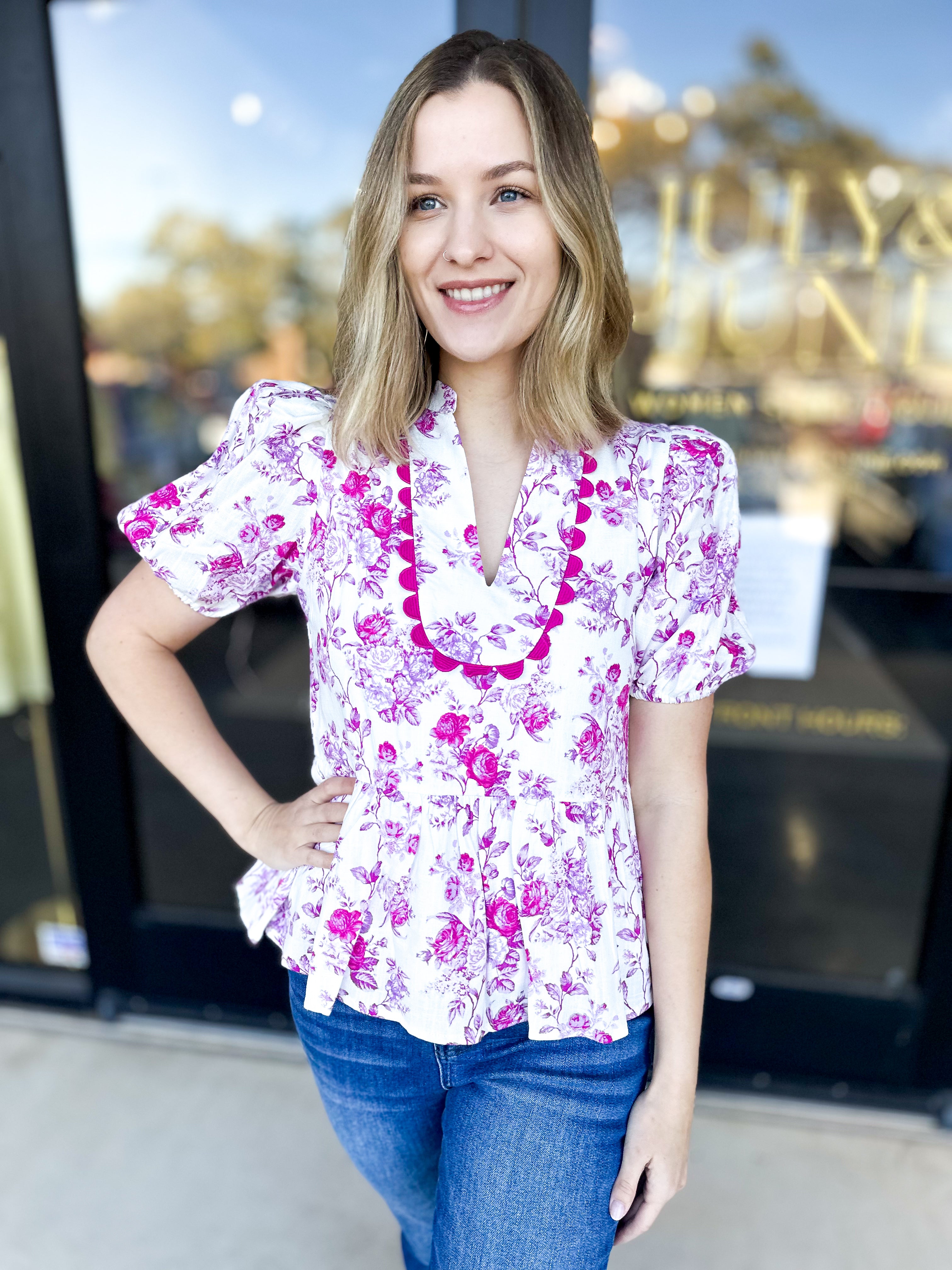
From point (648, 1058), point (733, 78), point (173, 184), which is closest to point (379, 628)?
point (648, 1058)

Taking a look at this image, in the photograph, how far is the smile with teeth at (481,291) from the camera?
102cm

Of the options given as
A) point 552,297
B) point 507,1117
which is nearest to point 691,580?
point 552,297

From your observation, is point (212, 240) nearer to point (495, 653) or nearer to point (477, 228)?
point (477, 228)

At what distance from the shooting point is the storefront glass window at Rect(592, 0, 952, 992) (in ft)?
5.73

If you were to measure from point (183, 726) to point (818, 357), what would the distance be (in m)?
1.42

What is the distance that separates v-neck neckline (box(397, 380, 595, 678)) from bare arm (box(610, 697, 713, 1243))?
21 cm

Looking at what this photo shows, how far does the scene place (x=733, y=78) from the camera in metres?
1.77

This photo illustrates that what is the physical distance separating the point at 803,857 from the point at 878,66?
65.8 inches

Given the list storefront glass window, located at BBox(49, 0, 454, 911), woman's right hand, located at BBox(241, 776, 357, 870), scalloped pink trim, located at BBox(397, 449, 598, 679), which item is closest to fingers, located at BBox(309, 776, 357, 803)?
woman's right hand, located at BBox(241, 776, 357, 870)

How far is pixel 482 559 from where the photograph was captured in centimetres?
104

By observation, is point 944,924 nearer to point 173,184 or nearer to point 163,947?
point 163,947

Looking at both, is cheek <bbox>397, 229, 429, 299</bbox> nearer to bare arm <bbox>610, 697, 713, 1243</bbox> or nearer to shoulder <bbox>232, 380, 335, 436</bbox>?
shoulder <bbox>232, 380, 335, 436</bbox>

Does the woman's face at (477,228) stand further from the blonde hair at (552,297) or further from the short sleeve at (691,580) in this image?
the short sleeve at (691,580)

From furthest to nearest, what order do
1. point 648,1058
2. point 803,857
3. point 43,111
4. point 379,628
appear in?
point 803,857 → point 43,111 → point 648,1058 → point 379,628
